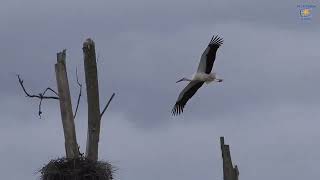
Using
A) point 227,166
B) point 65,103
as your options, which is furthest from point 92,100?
point 227,166

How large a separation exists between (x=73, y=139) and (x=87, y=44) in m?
1.76

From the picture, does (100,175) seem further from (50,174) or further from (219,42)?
(219,42)

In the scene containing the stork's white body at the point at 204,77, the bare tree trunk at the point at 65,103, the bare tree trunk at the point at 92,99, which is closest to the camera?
the bare tree trunk at the point at 92,99

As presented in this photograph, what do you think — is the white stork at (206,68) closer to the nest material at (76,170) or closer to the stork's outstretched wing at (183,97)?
the stork's outstretched wing at (183,97)

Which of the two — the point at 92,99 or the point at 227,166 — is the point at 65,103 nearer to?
the point at 92,99

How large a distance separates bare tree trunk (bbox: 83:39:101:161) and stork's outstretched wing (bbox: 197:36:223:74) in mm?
3369

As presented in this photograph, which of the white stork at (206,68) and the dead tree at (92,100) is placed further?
the white stork at (206,68)

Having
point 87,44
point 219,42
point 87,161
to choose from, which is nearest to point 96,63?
point 87,44

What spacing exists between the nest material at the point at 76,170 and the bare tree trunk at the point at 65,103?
563 millimetres

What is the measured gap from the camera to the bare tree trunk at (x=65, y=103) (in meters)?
21.2

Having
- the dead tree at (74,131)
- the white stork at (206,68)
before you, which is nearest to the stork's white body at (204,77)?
the white stork at (206,68)

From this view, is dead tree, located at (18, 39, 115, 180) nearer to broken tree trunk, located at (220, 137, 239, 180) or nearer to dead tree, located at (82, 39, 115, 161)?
dead tree, located at (82, 39, 115, 161)

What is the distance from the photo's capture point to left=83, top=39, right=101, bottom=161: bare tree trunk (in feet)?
68.7

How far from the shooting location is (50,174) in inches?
808
